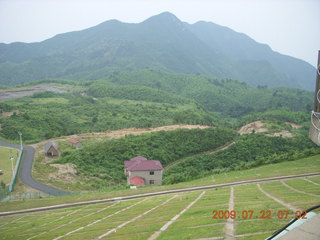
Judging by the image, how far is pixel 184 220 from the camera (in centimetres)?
1546

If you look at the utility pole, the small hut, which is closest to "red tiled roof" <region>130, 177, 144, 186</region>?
the small hut

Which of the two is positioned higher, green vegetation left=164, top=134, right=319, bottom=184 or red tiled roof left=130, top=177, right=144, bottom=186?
green vegetation left=164, top=134, right=319, bottom=184

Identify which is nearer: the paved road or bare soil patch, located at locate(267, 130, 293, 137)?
the paved road

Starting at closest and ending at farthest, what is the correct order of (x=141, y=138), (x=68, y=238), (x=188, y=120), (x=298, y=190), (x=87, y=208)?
(x=68, y=238) → (x=298, y=190) → (x=87, y=208) → (x=141, y=138) → (x=188, y=120)

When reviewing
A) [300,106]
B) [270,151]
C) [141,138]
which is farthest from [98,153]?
[300,106]

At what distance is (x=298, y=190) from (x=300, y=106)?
158m

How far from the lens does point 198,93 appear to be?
19125cm

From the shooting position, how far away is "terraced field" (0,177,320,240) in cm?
1279

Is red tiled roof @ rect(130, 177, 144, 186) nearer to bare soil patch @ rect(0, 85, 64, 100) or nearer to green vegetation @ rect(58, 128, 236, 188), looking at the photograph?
green vegetation @ rect(58, 128, 236, 188)

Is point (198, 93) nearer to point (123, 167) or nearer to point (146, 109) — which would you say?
point (146, 109)

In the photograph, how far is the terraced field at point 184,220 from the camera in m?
12.8

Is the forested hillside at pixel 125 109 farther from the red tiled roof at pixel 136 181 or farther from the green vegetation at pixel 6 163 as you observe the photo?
the red tiled roof at pixel 136 181

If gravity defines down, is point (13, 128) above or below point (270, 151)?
above
